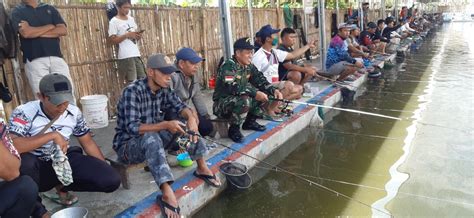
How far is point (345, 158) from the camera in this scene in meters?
4.77

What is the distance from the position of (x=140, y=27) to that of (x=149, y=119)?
10.8 feet

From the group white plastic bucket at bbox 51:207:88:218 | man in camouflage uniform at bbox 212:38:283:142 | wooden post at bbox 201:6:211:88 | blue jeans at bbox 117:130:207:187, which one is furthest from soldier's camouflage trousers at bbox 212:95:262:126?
wooden post at bbox 201:6:211:88

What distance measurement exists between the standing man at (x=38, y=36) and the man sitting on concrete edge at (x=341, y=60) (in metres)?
5.40

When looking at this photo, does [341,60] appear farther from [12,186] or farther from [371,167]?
[12,186]

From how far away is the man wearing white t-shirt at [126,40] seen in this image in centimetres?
538

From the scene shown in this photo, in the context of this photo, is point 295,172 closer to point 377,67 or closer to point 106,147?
point 106,147

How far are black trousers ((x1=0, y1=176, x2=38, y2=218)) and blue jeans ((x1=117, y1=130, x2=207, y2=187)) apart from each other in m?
0.89

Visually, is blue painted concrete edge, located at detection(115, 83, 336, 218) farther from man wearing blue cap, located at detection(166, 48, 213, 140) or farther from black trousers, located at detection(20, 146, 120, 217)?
man wearing blue cap, located at detection(166, 48, 213, 140)

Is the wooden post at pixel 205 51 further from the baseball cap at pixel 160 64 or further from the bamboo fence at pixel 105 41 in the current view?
the baseball cap at pixel 160 64

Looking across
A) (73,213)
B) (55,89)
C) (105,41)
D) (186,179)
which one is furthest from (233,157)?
(105,41)

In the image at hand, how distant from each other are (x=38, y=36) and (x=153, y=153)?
243cm

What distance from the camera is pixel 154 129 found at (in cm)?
312

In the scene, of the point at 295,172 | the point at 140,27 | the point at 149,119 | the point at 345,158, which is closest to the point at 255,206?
the point at 295,172

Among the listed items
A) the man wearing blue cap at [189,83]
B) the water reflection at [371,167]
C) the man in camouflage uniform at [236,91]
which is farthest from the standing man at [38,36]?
the water reflection at [371,167]
